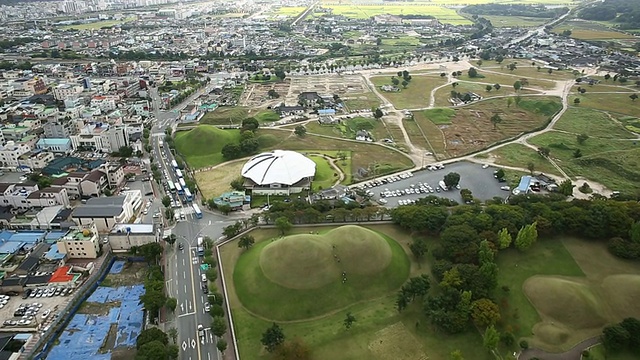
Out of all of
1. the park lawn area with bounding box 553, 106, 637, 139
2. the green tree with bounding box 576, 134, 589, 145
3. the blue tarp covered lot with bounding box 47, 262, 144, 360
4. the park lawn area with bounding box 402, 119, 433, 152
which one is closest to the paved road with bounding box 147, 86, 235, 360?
the blue tarp covered lot with bounding box 47, 262, 144, 360

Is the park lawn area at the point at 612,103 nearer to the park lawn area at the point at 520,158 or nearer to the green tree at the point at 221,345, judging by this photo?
the park lawn area at the point at 520,158

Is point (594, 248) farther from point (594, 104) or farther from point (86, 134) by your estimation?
point (86, 134)

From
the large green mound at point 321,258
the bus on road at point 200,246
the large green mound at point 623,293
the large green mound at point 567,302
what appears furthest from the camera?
the bus on road at point 200,246

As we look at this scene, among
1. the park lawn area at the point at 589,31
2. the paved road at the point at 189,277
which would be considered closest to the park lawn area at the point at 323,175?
the paved road at the point at 189,277

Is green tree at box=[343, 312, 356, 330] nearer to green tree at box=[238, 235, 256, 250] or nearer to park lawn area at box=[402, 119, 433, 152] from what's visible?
green tree at box=[238, 235, 256, 250]

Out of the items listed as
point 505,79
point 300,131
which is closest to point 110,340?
point 300,131
